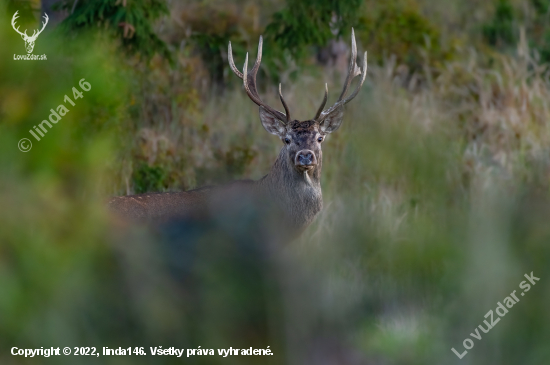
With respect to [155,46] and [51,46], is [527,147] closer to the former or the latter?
[155,46]

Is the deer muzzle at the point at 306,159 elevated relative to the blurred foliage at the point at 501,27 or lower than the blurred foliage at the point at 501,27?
lower

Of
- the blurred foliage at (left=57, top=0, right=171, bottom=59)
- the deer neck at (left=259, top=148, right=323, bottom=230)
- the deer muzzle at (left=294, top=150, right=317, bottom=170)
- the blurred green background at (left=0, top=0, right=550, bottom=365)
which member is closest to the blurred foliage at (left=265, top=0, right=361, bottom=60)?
the blurred foliage at (left=57, top=0, right=171, bottom=59)

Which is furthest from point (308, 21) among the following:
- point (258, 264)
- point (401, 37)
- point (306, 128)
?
point (258, 264)

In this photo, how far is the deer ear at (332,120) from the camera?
255 inches

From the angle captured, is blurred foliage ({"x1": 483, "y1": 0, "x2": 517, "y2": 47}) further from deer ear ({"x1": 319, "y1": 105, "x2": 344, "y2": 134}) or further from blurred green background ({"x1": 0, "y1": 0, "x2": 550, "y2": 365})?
blurred green background ({"x1": 0, "y1": 0, "x2": 550, "y2": 365})

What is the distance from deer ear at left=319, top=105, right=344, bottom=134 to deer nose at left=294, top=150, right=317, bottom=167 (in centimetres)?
52

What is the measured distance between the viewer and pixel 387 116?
2.45 m

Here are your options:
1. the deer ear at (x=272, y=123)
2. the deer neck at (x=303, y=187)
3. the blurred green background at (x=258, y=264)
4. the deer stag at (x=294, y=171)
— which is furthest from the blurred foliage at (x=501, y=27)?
the blurred green background at (x=258, y=264)

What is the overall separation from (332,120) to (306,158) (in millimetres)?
785

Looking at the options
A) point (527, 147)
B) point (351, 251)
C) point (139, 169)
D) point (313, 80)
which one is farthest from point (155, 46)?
point (351, 251)

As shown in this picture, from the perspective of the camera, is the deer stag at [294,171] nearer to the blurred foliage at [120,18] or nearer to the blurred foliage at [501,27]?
the blurred foliage at [120,18]

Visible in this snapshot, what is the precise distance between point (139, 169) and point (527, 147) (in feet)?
13.0

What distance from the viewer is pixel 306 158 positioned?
5918mm

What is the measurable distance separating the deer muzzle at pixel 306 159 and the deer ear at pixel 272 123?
1.62ft
